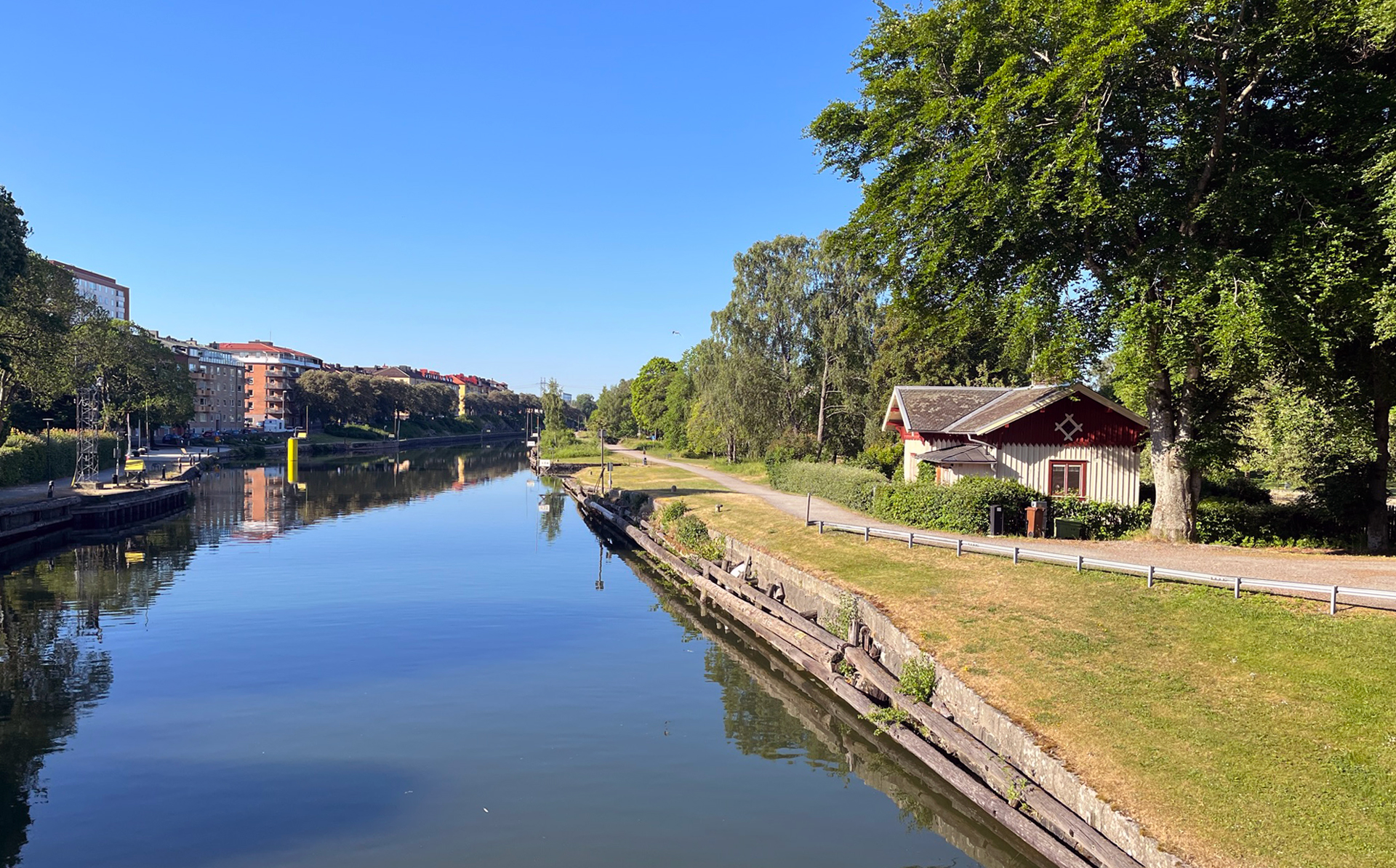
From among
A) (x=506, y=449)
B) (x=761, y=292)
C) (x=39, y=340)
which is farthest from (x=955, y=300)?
A: (x=506, y=449)

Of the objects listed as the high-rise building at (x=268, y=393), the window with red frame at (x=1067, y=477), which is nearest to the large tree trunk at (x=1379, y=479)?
the window with red frame at (x=1067, y=477)

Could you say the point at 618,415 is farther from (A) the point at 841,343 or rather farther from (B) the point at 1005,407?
(B) the point at 1005,407

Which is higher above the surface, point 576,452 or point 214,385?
point 214,385

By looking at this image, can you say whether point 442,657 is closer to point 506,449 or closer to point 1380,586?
point 1380,586

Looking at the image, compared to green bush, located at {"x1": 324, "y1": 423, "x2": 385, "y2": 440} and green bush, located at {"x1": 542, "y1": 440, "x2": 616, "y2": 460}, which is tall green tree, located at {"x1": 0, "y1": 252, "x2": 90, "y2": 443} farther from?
green bush, located at {"x1": 324, "y1": 423, "x2": 385, "y2": 440}

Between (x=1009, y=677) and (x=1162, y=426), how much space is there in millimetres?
15541

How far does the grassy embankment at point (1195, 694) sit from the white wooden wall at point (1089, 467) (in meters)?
11.2

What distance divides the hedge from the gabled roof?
5592 cm

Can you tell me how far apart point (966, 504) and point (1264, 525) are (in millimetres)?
9492

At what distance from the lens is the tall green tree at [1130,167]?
21531 mm

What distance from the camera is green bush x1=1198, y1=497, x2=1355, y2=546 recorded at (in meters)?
27.2

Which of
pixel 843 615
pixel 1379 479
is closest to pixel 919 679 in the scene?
pixel 843 615

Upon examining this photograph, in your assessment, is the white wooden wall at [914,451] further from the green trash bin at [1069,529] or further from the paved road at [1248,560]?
the green trash bin at [1069,529]

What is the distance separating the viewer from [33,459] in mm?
56938
